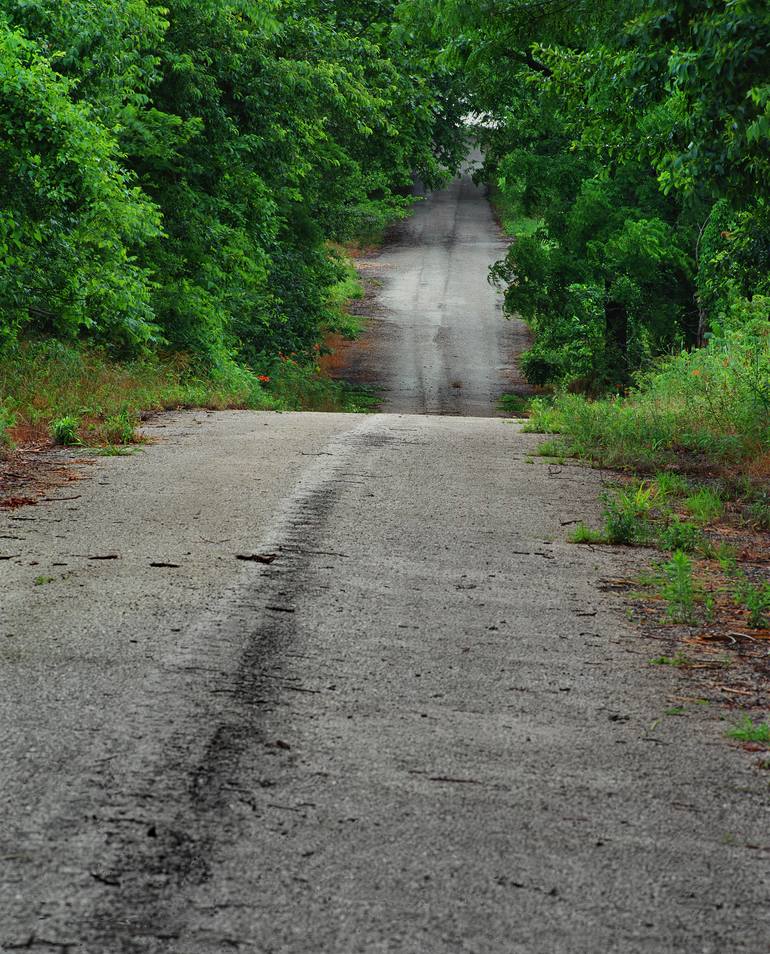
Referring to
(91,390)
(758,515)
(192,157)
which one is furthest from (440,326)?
(758,515)

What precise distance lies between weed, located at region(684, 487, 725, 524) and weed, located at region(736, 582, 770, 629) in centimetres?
209

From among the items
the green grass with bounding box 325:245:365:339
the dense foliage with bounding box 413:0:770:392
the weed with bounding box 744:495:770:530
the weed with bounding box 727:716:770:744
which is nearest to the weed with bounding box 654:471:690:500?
the weed with bounding box 744:495:770:530

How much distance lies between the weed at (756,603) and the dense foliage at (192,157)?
849 centimetres

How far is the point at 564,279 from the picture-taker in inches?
957

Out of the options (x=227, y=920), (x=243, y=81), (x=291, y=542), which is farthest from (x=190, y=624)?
(x=243, y=81)

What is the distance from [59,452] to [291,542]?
16.0 feet

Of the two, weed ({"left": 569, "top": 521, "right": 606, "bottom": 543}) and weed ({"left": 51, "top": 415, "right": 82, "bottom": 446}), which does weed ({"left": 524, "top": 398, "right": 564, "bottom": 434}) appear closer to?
weed ({"left": 51, "top": 415, "right": 82, "bottom": 446})

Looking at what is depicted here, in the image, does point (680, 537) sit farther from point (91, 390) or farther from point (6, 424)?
point (91, 390)

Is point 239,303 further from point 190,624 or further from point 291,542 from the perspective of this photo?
point 190,624

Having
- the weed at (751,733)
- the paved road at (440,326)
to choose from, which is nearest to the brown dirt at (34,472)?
the weed at (751,733)

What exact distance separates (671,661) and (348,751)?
1803 millimetres

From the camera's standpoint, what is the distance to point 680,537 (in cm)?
717

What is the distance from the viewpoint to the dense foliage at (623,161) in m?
7.93

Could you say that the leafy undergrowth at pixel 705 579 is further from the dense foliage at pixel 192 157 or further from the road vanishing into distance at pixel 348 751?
the dense foliage at pixel 192 157
